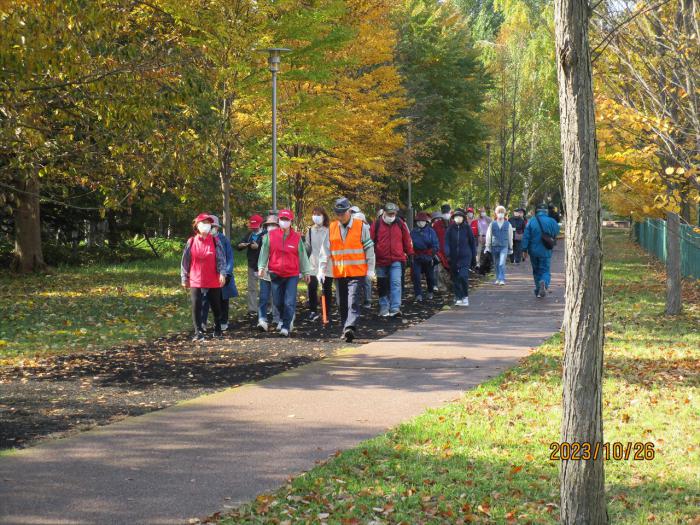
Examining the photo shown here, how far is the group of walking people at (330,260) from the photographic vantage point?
12.9 m

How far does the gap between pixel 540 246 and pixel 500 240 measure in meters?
3.54

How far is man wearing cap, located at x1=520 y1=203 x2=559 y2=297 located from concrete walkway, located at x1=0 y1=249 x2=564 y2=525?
5.93 metres

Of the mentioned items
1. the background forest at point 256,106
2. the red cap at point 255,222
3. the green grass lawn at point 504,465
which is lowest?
the green grass lawn at point 504,465

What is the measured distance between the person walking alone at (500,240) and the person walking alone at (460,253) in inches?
143

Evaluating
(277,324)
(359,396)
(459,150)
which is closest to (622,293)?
(277,324)

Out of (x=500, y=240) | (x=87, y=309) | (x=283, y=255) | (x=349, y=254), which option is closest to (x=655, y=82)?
(x=349, y=254)

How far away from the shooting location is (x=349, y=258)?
42.6ft

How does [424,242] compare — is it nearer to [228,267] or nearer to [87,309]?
[228,267]

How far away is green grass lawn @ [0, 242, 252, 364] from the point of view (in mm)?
13352

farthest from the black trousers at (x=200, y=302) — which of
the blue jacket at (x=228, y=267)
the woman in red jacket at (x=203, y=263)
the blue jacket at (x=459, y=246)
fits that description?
the blue jacket at (x=459, y=246)

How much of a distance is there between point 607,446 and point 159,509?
136 inches

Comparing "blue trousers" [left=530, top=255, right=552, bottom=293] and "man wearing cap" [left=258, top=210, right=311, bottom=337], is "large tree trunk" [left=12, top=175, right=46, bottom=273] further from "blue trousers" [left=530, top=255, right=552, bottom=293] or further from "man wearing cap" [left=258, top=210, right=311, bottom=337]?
"blue trousers" [left=530, top=255, right=552, bottom=293]

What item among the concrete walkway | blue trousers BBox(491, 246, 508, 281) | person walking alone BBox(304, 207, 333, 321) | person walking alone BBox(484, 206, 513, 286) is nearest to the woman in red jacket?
the concrete walkway

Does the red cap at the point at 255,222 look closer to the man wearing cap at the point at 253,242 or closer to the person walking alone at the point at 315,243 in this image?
the man wearing cap at the point at 253,242
